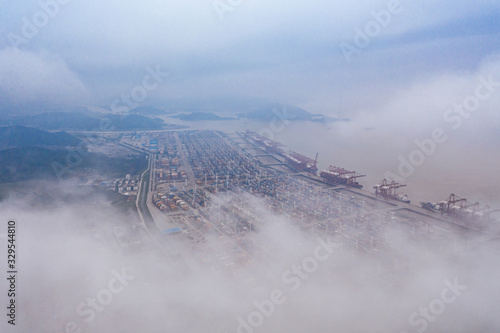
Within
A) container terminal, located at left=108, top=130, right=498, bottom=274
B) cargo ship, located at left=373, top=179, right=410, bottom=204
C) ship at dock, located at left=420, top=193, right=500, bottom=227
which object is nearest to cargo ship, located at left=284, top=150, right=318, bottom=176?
container terminal, located at left=108, top=130, right=498, bottom=274

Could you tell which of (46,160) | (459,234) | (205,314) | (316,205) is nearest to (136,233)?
(205,314)

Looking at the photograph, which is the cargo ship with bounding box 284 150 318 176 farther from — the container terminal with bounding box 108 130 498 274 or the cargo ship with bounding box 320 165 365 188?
the cargo ship with bounding box 320 165 365 188

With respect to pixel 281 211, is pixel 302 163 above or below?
above

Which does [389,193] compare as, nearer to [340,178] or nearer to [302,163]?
[340,178]

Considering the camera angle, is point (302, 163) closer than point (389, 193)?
No

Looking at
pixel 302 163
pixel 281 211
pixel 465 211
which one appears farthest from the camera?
pixel 302 163

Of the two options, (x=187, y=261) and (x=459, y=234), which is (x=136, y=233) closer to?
(x=187, y=261)

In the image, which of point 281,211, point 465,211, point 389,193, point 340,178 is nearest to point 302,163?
point 340,178

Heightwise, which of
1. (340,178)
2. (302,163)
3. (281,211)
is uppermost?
(302,163)
